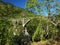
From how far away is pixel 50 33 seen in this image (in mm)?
28672

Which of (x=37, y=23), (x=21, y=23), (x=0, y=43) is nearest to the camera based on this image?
(x=0, y=43)

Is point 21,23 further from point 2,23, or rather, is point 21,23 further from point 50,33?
point 2,23

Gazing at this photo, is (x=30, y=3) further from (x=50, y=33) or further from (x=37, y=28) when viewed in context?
(x=50, y=33)

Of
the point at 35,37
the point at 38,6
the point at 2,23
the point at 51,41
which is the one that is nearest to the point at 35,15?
the point at 38,6

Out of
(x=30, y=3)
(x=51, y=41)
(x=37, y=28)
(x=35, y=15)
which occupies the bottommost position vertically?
(x=51, y=41)

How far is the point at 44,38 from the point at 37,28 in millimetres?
2341

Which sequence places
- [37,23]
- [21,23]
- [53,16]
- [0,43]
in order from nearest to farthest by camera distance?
[0,43] → [53,16] → [37,23] → [21,23]

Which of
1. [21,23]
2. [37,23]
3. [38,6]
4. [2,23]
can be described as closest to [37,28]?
[37,23]

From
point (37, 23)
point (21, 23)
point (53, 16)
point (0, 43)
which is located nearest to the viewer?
point (0, 43)

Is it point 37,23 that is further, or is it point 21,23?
point 21,23

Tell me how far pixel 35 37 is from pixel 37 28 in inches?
70.3

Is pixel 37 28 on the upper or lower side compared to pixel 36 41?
upper

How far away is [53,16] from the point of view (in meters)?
25.4

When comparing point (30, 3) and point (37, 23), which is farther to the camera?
point (37, 23)
